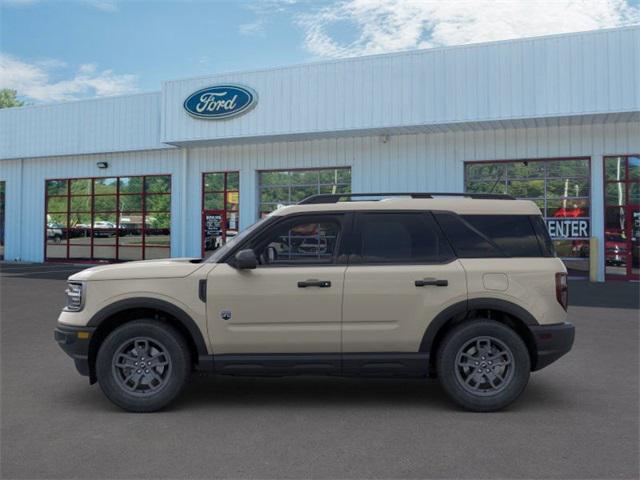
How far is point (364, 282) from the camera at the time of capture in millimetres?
4977

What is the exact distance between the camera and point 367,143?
62.4ft

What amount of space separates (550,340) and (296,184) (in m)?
15.7

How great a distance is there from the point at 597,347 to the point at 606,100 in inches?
380

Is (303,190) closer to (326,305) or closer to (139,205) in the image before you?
(139,205)

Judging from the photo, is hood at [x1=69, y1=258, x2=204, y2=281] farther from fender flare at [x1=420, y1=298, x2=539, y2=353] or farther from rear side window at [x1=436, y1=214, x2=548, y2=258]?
rear side window at [x1=436, y1=214, x2=548, y2=258]

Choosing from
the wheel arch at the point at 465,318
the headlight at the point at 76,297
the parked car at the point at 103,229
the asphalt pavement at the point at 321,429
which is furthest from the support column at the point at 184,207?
the wheel arch at the point at 465,318

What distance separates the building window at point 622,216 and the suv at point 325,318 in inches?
525

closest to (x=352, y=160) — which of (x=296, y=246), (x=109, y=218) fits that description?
(x=109, y=218)

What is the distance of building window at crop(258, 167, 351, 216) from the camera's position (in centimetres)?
1964

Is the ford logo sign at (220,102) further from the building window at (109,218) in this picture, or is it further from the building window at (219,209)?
the building window at (109,218)

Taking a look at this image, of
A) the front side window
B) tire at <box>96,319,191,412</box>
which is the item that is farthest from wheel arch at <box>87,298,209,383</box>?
the front side window

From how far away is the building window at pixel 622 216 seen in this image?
654 inches

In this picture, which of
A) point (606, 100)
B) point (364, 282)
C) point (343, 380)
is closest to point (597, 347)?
point (343, 380)

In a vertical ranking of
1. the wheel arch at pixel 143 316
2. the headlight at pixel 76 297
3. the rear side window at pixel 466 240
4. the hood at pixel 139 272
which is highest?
the rear side window at pixel 466 240
